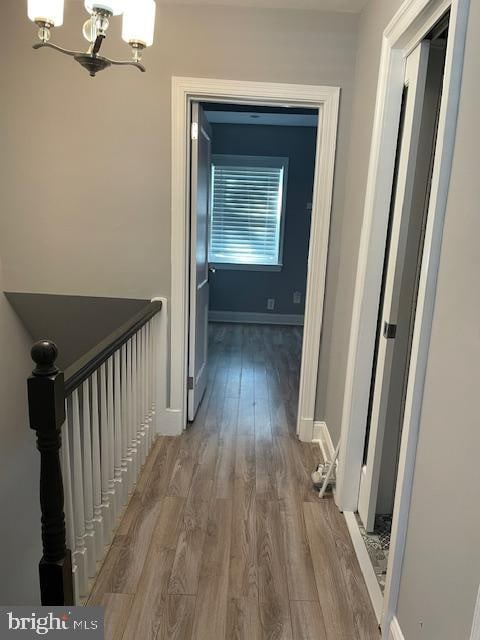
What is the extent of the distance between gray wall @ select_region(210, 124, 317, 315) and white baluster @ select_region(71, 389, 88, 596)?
469 cm

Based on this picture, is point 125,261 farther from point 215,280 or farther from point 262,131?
point 262,131

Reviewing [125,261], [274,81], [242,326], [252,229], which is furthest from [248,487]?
[252,229]

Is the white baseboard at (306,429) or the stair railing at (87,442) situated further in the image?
the white baseboard at (306,429)

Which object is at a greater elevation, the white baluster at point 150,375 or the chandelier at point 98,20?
the chandelier at point 98,20

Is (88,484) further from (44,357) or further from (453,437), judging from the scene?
(453,437)

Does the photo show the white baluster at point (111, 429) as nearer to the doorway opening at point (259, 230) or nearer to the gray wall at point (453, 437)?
the gray wall at point (453, 437)

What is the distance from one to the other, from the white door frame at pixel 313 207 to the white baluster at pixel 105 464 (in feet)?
3.34

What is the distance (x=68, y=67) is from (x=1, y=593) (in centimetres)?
290

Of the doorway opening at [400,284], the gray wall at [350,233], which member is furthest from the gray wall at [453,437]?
the gray wall at [350,233]

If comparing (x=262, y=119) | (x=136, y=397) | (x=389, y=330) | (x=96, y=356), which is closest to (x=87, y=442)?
(x=96, y=356)

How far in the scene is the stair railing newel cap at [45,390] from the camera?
1146 mm

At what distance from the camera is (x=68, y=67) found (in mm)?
2445

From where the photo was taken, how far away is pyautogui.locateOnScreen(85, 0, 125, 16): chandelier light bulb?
60.0 inches

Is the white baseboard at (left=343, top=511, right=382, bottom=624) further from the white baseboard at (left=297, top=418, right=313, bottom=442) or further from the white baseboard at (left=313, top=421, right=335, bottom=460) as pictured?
the white baseboard at (left=297, top=418, right=313, bottom=442)
